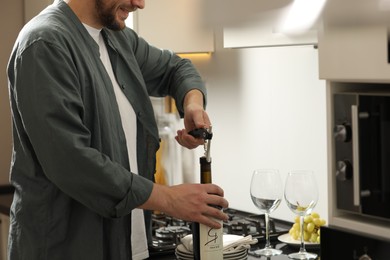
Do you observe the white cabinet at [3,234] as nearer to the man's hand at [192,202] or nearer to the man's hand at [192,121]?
the man's hand at [192,121]

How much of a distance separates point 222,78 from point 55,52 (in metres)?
1.40

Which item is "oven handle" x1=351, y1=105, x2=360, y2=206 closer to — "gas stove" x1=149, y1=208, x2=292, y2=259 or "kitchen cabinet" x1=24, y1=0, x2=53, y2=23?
"gas stove" x1=149, y1=208, x2=292, y2=259

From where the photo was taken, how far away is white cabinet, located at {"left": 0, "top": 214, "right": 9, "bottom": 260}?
2.98m

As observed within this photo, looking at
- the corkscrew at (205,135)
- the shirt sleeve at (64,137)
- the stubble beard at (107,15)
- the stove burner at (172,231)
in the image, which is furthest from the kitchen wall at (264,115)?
the shirt sleeve at (64,137)

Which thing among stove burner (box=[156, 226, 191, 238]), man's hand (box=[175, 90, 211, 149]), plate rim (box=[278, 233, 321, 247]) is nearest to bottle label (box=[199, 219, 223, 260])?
man's hand (box=[175, 90, 211, 149])

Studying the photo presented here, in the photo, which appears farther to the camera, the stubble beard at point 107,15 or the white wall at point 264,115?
the white wall at point 264,115

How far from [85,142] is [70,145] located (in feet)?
0.17

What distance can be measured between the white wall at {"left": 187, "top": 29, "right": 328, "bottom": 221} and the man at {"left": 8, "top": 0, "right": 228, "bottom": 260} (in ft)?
2.24

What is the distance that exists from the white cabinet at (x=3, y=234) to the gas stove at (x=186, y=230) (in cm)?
92

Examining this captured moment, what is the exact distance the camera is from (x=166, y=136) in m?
2.91

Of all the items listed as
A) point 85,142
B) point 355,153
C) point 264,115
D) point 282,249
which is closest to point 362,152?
point 355,153

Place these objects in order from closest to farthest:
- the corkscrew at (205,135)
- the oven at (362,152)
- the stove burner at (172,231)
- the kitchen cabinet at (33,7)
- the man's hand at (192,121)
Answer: the corkscrew at (205,135) → the oven at (362,152) → the man's hand at (192,121) → the stove burner at (172,231) → the kitchen cabinet at (33,7)

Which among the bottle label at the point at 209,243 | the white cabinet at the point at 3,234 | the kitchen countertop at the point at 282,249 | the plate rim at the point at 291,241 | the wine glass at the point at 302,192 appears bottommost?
the white cabinet at the point at 3,234

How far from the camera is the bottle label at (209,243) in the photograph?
131 cm
